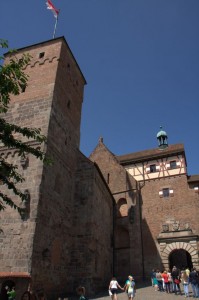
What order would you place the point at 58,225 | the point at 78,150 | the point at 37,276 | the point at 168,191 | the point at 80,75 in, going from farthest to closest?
the point at 168,191, the point at 80,75, the point at 78,150, the point at 58,225, the point at 37,276

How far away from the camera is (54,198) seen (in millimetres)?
15727

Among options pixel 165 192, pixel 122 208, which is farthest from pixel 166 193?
pixel 122 208

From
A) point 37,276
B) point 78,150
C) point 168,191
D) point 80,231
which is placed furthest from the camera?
point 168,191

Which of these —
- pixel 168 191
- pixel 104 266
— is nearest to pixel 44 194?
pixel 104 266

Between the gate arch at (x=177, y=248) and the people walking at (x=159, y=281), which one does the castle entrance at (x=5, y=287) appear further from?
the gate arch at (x=177, y=248)

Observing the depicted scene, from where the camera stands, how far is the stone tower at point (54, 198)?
42.5 ft

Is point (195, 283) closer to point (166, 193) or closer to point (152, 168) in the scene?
point (166, 193)

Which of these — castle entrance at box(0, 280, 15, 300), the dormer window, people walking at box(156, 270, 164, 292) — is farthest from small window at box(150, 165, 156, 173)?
castle entrance at box(0, 280, 15, 300)

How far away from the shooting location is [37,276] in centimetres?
1262

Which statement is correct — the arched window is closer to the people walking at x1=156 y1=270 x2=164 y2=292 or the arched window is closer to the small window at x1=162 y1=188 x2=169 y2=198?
the small window at x1=162 y1=188 x2=169 y2=198

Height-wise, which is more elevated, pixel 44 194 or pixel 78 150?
pixel 78 150

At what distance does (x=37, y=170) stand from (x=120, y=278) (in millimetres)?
13845

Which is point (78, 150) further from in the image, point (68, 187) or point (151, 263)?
point (151, 263)

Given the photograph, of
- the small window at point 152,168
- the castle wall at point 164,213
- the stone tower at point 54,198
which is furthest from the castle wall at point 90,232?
the small window at point 152,168
